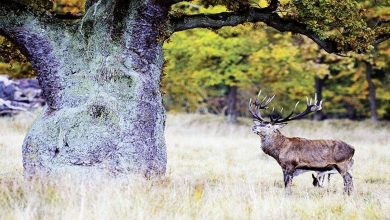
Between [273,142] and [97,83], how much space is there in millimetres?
2972

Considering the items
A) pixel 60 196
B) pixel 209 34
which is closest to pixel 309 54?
pixel 209 34

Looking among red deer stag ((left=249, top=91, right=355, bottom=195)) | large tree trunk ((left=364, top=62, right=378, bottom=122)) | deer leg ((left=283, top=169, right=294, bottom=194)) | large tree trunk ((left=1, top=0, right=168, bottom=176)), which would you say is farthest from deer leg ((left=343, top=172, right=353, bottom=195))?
large tree trunk ((left=364, top=62, right=378, bottom=122))

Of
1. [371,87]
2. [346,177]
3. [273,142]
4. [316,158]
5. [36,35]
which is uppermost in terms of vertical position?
[36,35]

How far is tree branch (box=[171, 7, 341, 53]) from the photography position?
29.8ft

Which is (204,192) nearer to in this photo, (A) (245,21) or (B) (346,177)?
(B) (346,177)

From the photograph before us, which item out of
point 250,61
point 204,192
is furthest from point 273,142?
point 250,61

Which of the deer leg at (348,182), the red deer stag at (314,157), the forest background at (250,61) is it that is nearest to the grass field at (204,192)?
the deer leg at (348,182)

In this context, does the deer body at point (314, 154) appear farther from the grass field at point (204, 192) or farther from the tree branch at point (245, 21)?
the tree branch at point (245, 21)

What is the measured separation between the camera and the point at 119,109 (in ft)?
26.7

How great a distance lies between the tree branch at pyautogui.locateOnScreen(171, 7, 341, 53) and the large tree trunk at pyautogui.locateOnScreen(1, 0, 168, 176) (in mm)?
605

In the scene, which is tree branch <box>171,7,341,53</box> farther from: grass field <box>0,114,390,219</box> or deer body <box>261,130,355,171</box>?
grass field <box>0,114,390,219</box>

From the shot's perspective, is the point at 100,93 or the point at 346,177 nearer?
the point at 100,93

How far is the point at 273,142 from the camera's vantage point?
9.19m

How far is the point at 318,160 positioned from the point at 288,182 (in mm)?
579
